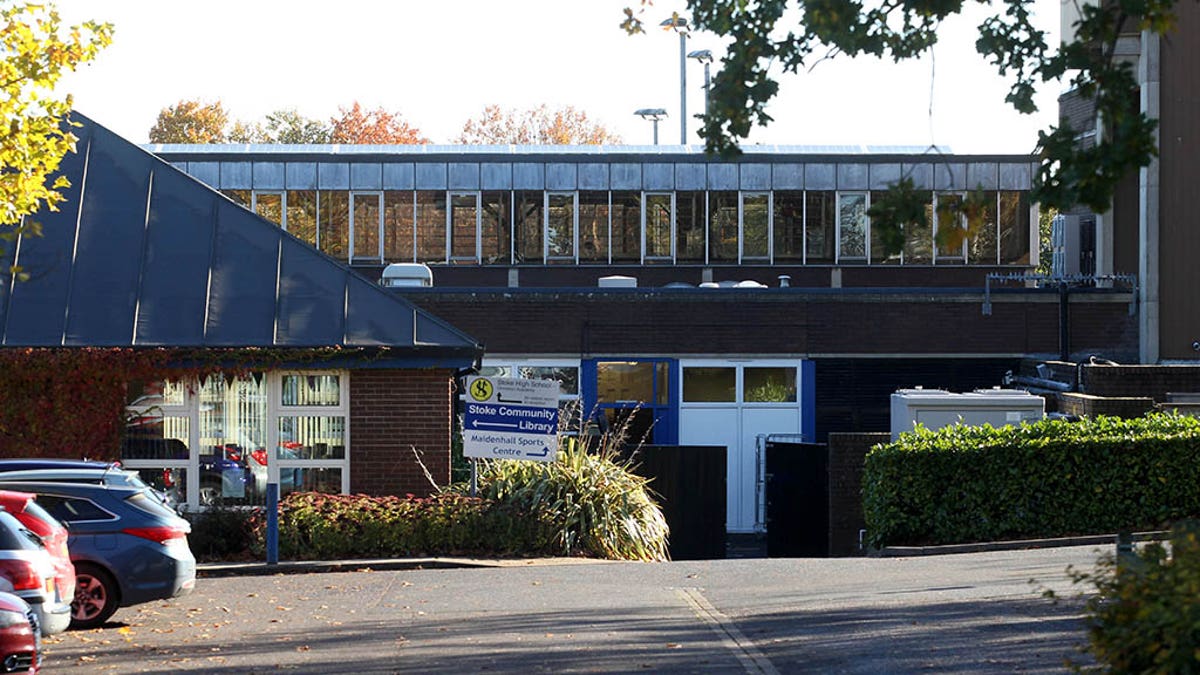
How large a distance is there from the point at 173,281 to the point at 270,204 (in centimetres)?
1763

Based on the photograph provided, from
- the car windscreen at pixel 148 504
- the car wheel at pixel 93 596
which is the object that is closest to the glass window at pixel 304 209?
the car windscreen at pixel 148 504

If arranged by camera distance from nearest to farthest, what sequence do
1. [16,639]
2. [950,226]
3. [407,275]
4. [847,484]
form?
1. [950,226]
2. [16,639]
3. [847,484]
4. [407,275]

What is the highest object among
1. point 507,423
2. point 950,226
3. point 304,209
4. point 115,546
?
point 304,209

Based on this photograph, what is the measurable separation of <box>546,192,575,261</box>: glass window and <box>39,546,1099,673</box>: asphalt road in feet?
64.7

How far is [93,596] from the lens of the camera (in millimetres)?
15391

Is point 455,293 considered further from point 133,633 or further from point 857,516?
point 133,633

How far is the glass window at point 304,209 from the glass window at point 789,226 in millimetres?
11333

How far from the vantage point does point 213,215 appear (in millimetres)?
23906

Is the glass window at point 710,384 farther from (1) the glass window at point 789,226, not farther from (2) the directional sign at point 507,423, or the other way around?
(2) the directional sign at point 507,423

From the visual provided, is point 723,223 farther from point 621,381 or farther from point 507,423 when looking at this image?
point 507,423

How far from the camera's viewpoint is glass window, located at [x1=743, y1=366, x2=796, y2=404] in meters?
33.2

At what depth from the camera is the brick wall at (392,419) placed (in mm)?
22875

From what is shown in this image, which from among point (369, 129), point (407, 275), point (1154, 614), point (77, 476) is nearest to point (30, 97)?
point (77, 476)

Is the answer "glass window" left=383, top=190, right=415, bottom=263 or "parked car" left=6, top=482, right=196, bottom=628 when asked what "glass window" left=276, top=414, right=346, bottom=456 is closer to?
"parked car" left=6, top=482, right=196, bottom=628
